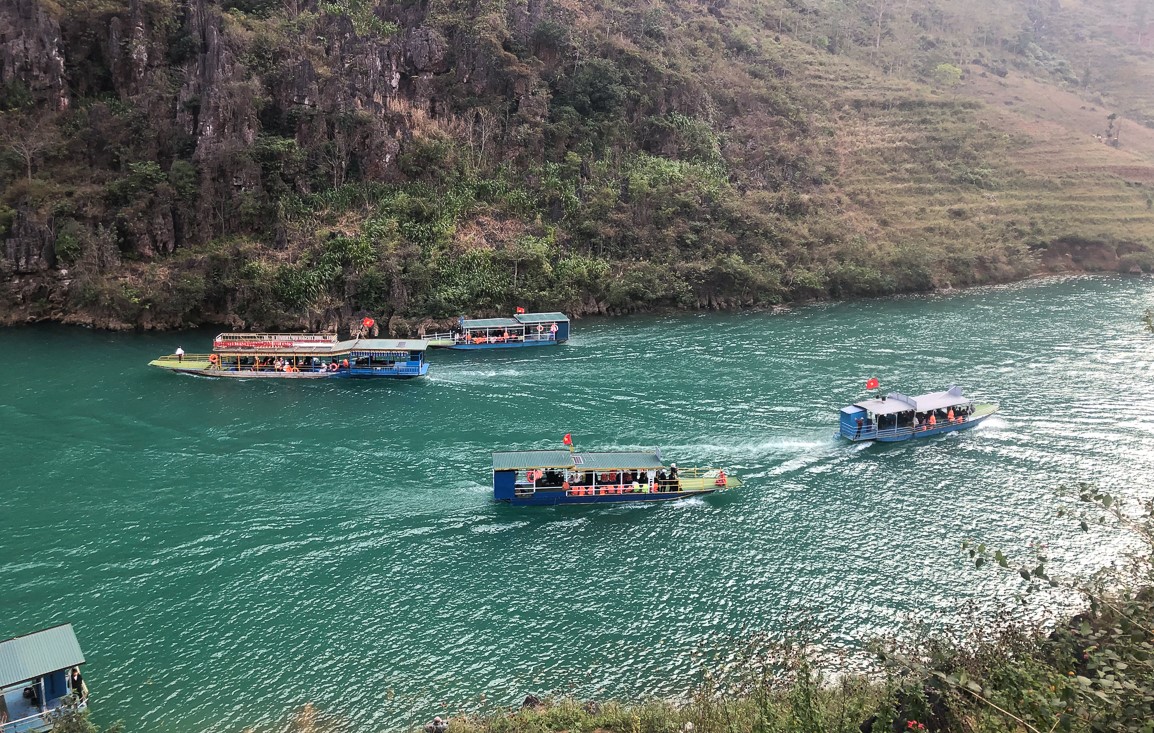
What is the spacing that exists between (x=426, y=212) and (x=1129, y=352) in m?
64.4

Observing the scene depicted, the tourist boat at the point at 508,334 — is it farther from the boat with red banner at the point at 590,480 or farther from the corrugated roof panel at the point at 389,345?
the boat with red banner at the point at 590,480

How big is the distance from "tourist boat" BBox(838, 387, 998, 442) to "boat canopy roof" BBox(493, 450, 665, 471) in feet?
44.2

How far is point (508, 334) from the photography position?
225 ft

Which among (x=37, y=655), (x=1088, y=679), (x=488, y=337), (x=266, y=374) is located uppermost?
(x=488, y=337)

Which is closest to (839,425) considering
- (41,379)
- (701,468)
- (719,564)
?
(701,468)

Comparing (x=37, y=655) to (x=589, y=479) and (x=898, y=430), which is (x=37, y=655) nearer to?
(x=589, y=479)

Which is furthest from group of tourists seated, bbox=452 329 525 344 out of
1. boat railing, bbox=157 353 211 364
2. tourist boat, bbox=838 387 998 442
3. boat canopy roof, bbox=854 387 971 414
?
boat canopy roof, bbox=854 387 971 414

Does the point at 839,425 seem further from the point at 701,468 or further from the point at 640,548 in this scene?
the point at 640,548

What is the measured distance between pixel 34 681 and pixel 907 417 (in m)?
44.0

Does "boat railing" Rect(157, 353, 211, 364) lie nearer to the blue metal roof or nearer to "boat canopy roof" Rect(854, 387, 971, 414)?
the blue metal roof

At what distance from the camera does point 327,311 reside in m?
72.1

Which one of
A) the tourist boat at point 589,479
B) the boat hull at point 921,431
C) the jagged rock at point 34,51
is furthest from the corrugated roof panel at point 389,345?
the jagged rock at point 34,51

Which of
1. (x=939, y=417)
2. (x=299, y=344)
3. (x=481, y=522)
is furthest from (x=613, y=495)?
(x=299, y=344)

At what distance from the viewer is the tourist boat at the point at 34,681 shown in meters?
23.4
